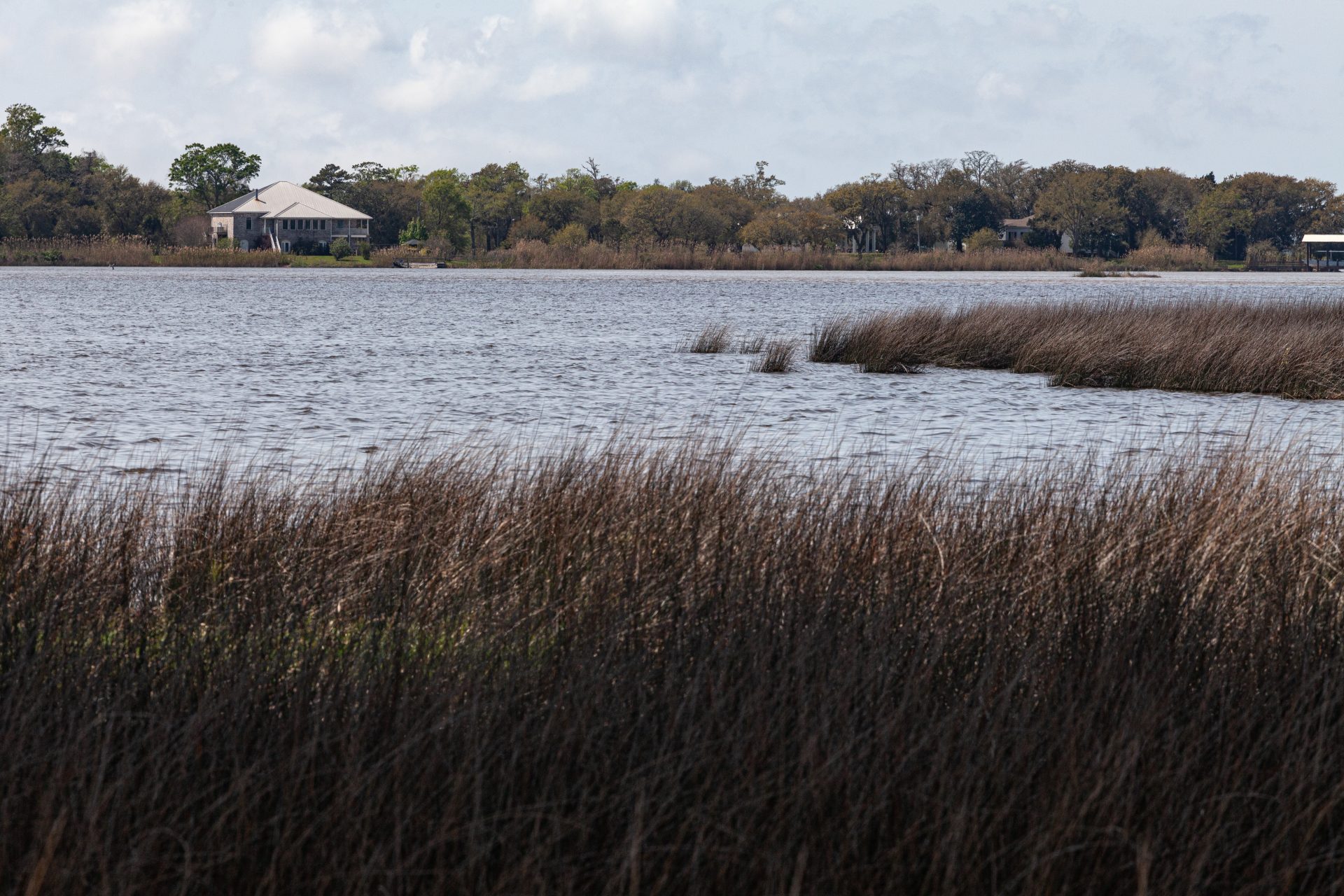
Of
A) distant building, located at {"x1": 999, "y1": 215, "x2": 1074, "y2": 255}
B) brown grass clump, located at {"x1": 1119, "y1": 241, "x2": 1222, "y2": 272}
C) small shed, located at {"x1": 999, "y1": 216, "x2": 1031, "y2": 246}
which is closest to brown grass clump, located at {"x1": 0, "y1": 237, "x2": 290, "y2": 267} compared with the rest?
distant building, located at {"x1": 999, "y1": 215, "x2": 1074, "y2": 255}

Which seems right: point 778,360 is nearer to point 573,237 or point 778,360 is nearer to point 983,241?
point 573,237

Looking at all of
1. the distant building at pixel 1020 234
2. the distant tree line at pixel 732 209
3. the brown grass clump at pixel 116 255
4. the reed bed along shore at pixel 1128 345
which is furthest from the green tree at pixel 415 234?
the reed bed along shore at pixel 1128 345

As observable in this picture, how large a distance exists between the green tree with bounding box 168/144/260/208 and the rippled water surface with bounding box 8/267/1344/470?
238 feet

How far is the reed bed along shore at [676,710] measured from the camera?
345cm

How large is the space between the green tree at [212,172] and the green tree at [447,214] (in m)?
20.3

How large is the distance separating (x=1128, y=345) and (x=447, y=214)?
8823 centimetres

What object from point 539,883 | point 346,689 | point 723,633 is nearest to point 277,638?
point 346,689

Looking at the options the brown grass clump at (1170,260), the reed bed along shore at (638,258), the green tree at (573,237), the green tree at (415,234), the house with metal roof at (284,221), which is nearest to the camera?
the reed bed along shore at (638,258)

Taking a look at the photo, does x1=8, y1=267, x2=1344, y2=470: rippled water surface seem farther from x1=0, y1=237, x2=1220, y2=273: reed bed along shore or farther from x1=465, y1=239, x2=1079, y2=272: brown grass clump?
x1=465, y1=239, x2=1079, y2=272: brown grass clump

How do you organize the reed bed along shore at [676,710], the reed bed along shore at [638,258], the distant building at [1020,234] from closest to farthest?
the reed bed along shore at [676,710] < the reed bed along shore at [638,258] < the distant building at [1020,234]

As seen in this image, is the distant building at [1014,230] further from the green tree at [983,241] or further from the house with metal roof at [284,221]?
the house with metal roof at [284,221]

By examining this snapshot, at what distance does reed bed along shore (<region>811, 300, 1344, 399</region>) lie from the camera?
1920 centimetres

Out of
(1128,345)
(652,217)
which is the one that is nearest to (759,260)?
(652,217)

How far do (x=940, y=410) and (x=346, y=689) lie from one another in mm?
13764
